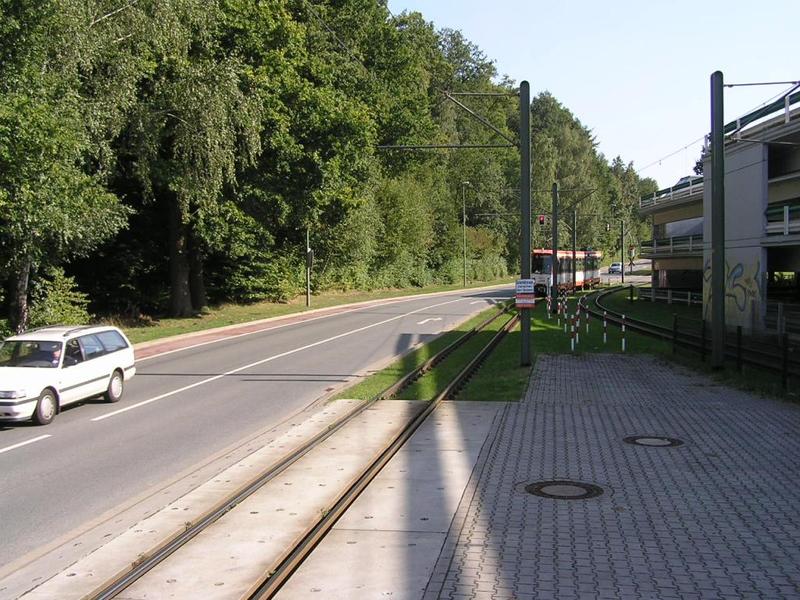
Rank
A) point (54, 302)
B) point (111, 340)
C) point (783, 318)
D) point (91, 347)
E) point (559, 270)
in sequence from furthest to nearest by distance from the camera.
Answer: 1. point (559, 270)
2. point (54, 302)
3. point (783, 318)
4. point (111, 340)
5. point (91, 347)

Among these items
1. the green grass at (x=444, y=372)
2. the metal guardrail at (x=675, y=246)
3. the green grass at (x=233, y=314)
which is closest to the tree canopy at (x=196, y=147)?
the green grass at (x=233, y=314)

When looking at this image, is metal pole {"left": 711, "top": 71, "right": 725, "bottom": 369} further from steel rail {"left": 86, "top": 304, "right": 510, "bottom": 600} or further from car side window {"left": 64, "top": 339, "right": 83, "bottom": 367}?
car side window {"left": 64, "top": 339, "right": 83, "bottom": 367}

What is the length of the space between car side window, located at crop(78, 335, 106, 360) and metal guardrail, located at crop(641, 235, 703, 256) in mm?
35731

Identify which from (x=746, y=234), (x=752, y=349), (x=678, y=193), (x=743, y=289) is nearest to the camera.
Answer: (x=752, y=349)

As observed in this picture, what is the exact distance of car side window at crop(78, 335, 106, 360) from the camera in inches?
548

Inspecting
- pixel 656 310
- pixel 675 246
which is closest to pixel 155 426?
pixel 656 310

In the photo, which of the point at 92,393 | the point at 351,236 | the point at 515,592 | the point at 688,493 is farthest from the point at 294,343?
the point at 351,236

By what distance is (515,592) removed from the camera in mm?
5418

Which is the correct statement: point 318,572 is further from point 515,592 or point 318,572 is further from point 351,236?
point 351,236

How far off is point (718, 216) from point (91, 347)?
13.0 metres

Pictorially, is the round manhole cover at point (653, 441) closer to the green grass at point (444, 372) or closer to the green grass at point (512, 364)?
the green grass at point (512, 364)

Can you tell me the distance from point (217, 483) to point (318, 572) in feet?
10.2

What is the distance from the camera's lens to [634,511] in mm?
7379

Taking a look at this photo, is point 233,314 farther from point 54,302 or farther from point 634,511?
point 634,511
